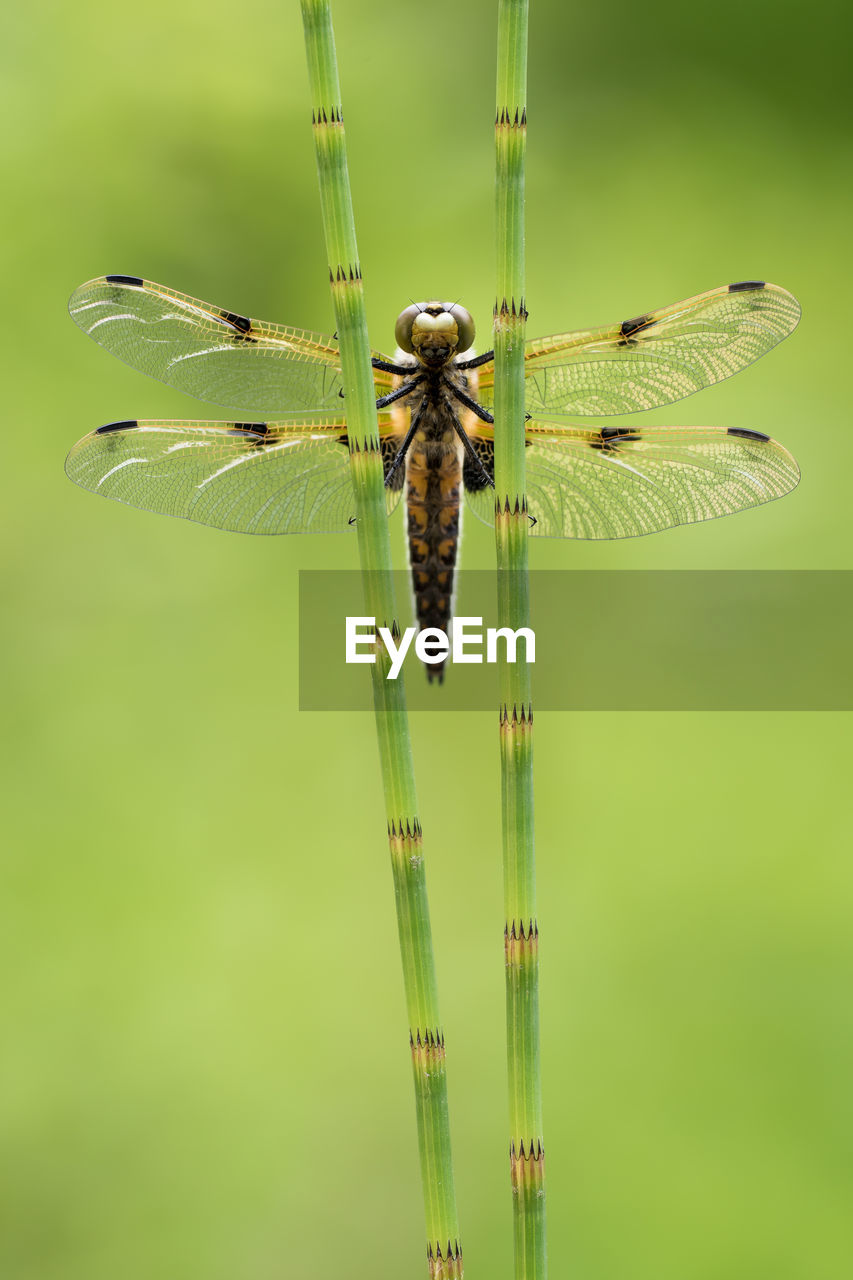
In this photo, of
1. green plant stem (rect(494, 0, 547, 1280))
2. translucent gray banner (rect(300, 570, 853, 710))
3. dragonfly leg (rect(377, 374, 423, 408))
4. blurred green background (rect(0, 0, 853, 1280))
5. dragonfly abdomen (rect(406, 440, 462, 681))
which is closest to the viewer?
green plant stem (rect(494, 0, 547, 1280))

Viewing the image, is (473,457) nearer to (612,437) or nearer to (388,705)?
(612,437)

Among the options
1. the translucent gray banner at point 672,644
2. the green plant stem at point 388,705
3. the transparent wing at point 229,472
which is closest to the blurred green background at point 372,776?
the translucent gray banner at point 672,644

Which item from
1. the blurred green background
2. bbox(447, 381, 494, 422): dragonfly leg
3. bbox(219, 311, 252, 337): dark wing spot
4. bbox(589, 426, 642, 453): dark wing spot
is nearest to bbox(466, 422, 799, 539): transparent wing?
bbox(589, 426, 642, 453): dark wing spot

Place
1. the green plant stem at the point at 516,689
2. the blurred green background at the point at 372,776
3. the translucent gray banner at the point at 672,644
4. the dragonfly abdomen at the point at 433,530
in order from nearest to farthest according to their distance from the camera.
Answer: the green plant stem at the point at 516,689, the dragonfly abdomen at the point at 433,530, the blurred green background at the point at 372,776, the translucent gray banner at the point at 672,644

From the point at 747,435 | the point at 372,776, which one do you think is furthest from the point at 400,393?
the point at 372,776

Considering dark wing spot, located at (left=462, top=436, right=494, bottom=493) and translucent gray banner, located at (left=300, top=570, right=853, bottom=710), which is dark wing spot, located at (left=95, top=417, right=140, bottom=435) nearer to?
dark wing spot, located at (left=462, top=436, right=494, bottom=493)

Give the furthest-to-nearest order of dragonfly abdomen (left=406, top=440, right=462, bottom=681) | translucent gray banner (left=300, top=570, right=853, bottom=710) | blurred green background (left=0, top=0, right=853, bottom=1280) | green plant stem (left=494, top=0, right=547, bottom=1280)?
translucent gray banner (left=300, top=570, right=853, bottom=710) → blurred green background (left=0, top=0, right=853, bottom=1280) → dragonfly abdomen (left=406, top=440, right=462, bottom=681) → green plant stem (left=494, top=0, right=547, bottom=1280)

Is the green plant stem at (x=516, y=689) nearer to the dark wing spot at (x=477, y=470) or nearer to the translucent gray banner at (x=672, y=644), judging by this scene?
the dark wing spot at (x=477, y=470)

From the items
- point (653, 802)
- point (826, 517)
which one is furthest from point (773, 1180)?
point (826, 517)
